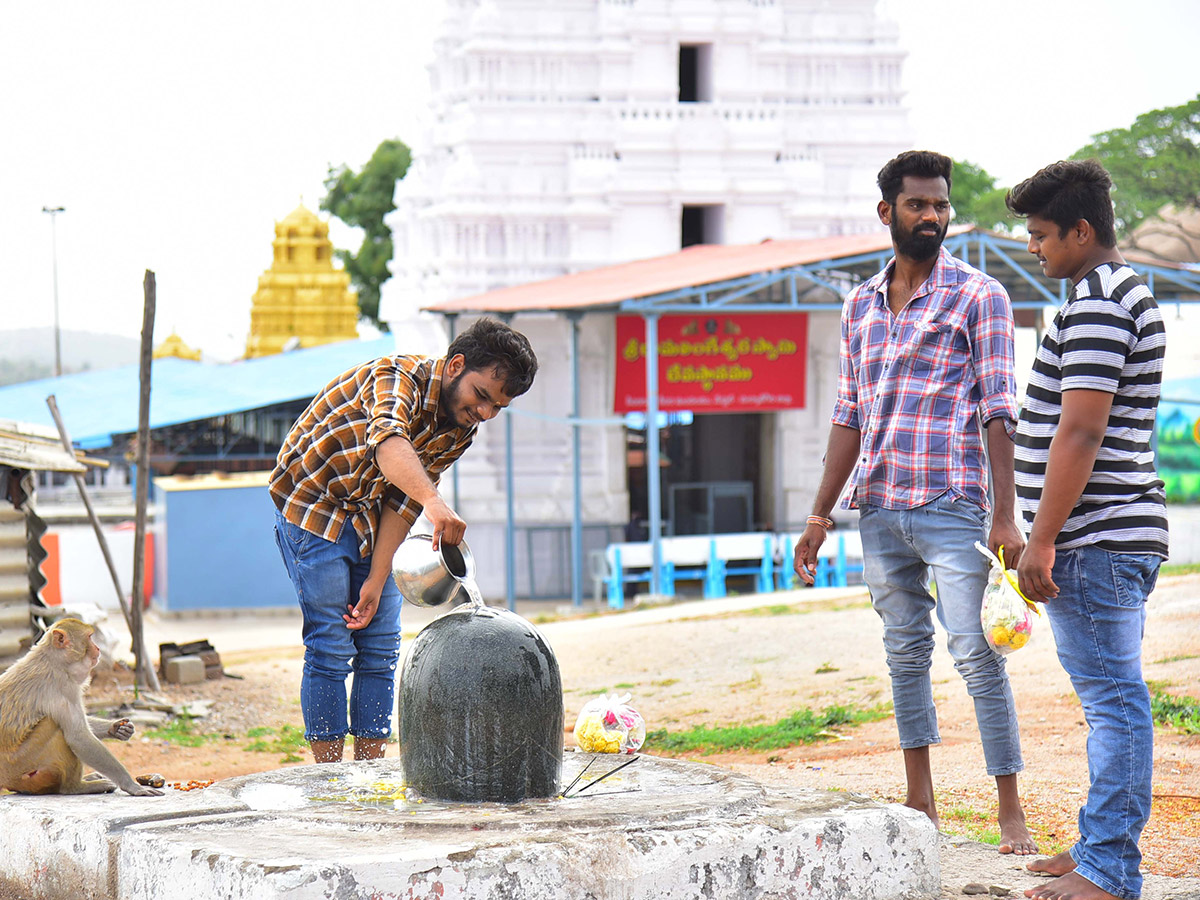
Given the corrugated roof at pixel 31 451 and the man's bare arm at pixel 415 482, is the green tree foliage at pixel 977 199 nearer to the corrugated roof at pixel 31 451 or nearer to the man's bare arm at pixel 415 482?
the corrugated roof at pixel 31 451

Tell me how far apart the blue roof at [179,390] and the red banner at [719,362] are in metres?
8.63

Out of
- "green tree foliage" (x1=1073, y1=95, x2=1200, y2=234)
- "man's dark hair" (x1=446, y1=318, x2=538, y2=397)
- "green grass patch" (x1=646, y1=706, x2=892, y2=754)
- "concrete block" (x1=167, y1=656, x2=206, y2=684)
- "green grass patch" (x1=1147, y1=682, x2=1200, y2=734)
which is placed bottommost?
"concrete block" (x1=167, y1=656, x2=206, y2=684)

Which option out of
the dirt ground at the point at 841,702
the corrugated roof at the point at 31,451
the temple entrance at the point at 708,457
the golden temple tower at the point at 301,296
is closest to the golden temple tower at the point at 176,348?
the golden temple tower at the point at 301,296

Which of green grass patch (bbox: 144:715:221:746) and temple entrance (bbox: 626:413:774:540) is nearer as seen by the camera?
green grass patch (bbox: 144:715:221:746)

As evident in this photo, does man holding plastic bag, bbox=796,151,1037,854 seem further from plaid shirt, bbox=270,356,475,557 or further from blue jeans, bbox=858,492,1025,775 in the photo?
plaid shirt, bbox=270,356,475,557

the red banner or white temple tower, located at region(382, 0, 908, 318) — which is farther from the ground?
white temple tower, located at region(382, 0, 908, 318)

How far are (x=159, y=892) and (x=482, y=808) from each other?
2.66ft

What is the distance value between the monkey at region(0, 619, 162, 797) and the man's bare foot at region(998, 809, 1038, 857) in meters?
2.53

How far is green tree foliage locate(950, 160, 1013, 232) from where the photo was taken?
122 feet

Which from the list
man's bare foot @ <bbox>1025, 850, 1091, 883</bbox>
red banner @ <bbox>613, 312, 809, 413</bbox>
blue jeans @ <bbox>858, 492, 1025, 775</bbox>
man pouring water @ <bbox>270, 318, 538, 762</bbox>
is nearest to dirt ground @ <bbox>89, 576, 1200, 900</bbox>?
man's bare foot @ <bbox>1025, 850, 1091, 883</bbox>

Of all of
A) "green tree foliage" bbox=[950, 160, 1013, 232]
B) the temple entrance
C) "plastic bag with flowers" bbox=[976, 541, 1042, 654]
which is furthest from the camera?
"green tree foliage" bbox=[950, 160, 1013, 232]

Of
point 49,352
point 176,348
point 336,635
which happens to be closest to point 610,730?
point 336,635

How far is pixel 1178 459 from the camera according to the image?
60.6ft

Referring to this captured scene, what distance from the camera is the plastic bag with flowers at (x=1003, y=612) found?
395 cm
